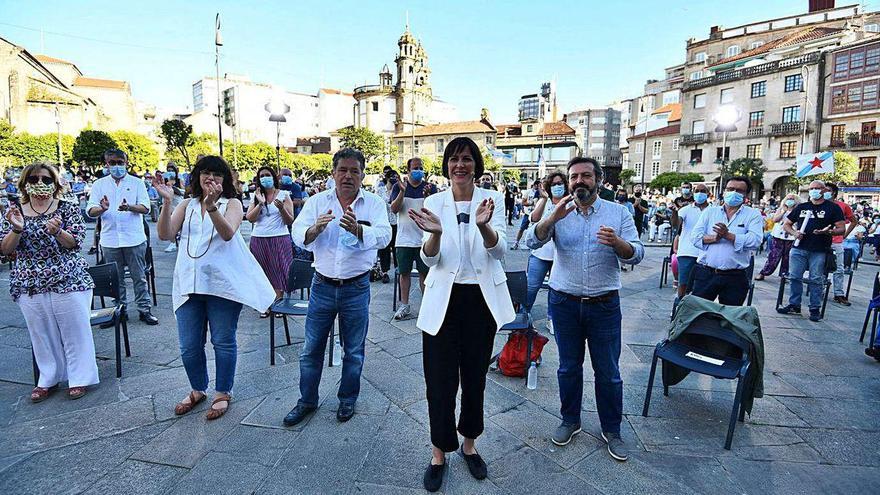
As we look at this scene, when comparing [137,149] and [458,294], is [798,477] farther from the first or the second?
[137,149]

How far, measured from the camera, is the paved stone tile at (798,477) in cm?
269

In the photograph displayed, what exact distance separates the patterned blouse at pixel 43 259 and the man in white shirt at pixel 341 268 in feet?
6.21

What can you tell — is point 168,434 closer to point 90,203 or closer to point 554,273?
point 554,273

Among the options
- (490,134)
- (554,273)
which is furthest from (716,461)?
(490,134)

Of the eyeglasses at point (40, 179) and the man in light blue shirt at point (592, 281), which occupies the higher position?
the eyeglasses at point (40, 179)

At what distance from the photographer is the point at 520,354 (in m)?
4.08

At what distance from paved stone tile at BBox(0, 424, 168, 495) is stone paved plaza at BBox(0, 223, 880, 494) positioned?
0.01 metres

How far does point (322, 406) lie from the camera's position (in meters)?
3.53

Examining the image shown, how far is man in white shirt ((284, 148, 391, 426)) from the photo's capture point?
3.19 m

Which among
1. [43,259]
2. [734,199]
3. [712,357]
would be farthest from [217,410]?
[734,199]

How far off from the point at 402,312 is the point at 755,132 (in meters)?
47.9

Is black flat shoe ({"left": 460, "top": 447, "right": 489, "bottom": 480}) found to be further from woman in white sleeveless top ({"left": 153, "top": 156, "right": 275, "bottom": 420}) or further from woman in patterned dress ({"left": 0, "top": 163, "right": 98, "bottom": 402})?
woman in patterned dress ({"left": 0, "top": 163, "right": 98, "bottom": 402})

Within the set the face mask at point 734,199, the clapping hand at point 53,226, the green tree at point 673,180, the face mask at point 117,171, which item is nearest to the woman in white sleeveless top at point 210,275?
the clapping hand at point 53,226

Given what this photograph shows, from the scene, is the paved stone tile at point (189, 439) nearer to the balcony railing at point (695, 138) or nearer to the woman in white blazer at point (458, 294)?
the woman in white blazer at point (458, 294)
